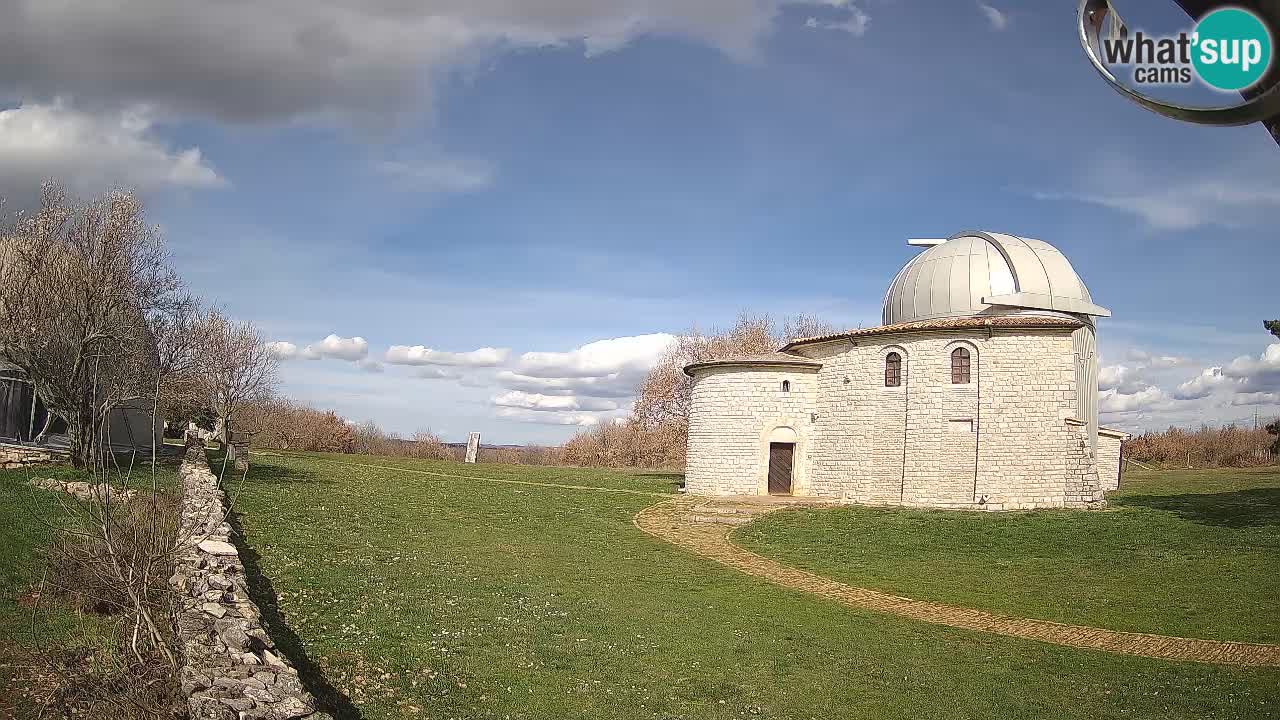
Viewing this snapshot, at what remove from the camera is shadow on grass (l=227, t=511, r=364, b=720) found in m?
7.99

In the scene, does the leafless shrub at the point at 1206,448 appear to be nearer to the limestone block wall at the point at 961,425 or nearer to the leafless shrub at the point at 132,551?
the limestone block wall at the point at 961,425

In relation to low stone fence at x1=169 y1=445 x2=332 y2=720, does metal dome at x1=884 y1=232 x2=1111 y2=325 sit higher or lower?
higher

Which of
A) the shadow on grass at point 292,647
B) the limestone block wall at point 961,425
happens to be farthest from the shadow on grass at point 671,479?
the shadow on grass at point 292,647

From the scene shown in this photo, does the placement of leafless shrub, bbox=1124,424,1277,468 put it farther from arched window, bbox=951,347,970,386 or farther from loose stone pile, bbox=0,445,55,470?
loose stone pile, bbox=0,445,55,470

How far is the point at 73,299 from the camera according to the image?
21859mm

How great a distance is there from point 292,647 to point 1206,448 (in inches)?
2316

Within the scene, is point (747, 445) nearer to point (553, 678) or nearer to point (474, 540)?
point (474, 540)

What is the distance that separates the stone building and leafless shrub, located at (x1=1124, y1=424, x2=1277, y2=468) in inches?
1096

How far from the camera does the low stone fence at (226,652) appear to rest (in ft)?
21.8

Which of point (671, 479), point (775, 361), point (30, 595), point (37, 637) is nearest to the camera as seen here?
point (37, 637)

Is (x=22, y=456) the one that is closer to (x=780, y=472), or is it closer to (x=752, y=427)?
(x=752, y=427)

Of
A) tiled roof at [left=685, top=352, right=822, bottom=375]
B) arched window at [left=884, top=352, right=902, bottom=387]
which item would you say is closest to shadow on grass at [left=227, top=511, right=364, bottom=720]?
tiled roof at [left=685, top=352, right=822, bottom=375]

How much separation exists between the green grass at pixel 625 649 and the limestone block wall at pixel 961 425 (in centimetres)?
1286

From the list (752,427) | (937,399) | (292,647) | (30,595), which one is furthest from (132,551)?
(937,399)
